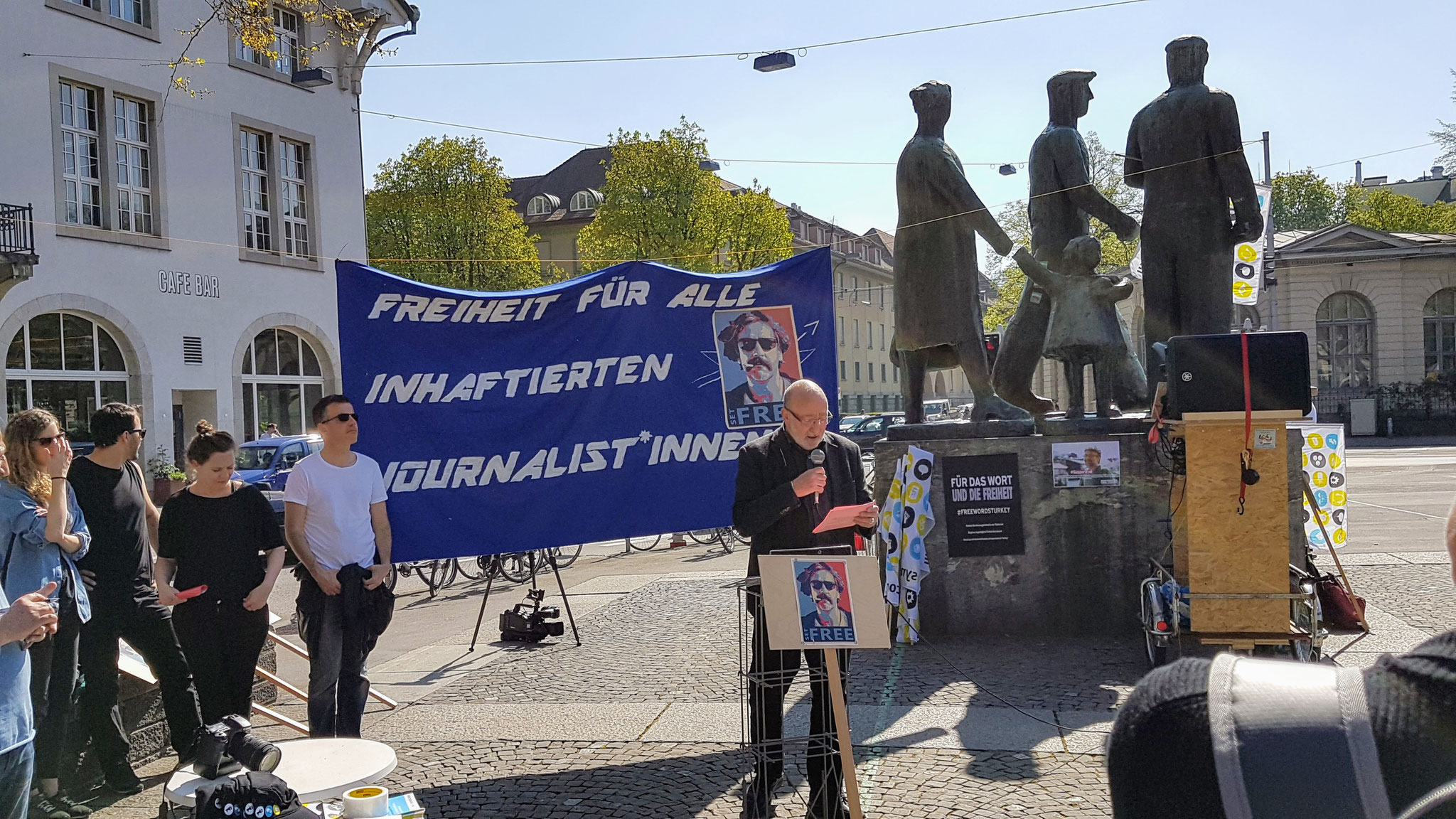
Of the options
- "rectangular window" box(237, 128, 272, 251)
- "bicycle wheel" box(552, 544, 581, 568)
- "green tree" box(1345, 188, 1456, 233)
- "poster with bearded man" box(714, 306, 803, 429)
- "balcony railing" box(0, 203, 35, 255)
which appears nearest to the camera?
"poster with bearded man" box(714, 306, 803, 429)

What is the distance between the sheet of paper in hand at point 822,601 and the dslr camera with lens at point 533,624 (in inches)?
198

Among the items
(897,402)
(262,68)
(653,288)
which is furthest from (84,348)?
(897,402)

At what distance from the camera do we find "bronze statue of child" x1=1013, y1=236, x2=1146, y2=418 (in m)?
8.62

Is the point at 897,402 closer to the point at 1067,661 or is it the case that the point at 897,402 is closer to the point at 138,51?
the point at 138,51

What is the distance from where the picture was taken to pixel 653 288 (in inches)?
283

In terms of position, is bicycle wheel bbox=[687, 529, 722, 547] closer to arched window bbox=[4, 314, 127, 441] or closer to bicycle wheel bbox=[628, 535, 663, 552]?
bicycle wheel bbox=[628, 535, 663, 552]

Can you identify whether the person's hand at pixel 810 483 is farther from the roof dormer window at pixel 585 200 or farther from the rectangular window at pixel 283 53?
A: the roof dormer window at pixel 585 200

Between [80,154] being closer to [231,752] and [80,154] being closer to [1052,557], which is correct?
[1052,557]

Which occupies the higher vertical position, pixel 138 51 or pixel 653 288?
pixel 138 51

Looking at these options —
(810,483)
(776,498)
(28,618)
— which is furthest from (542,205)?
(28,618)

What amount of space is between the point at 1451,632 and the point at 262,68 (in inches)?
1246

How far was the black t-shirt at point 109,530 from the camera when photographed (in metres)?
5.67

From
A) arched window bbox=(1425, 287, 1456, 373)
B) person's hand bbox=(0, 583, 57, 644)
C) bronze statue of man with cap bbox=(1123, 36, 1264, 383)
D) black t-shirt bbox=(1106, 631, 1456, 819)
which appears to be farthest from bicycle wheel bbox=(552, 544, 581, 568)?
arched window bbox=(1425, 287, 1456, 373)

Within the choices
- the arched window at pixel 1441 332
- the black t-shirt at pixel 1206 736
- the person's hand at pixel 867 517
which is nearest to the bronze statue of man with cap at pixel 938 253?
the person's hand at pixel 867 517
